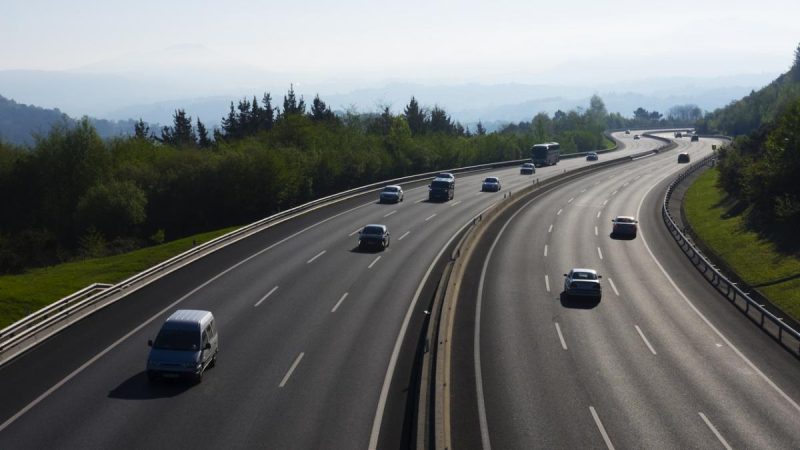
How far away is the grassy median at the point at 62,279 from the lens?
36.1m

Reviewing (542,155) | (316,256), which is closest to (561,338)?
(316,256)

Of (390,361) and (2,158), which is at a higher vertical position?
(2,158)

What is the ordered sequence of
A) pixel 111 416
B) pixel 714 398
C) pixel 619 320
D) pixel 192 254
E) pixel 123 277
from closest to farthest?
pixel 111 416, pixel 714 398, pixel 619 320, pixel 123 277, pixel 192 254

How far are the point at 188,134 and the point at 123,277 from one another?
5077 inches

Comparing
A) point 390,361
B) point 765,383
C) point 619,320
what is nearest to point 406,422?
point 390,361

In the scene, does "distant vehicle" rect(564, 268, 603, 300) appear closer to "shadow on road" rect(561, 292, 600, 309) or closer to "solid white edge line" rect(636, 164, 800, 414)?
"shadow on road" rect(561, 292, 600, 309)

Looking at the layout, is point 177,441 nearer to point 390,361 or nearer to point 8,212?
point 390,361

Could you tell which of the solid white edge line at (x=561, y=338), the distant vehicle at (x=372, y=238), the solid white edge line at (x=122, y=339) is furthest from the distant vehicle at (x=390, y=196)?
the solid white edge line at (x=561, y=338)

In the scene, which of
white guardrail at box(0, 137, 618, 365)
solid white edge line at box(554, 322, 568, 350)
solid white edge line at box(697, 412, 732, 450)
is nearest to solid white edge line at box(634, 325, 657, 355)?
solid white edge line at box(554, 322, 568, 350)

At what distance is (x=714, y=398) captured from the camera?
24.5 m

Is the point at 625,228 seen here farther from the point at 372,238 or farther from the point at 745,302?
the point at 372,238

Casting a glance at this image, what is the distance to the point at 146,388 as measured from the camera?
78.2ft

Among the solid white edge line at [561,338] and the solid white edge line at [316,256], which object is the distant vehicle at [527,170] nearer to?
the solid white edge line at [316,256]

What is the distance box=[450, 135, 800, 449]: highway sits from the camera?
71.0ft
